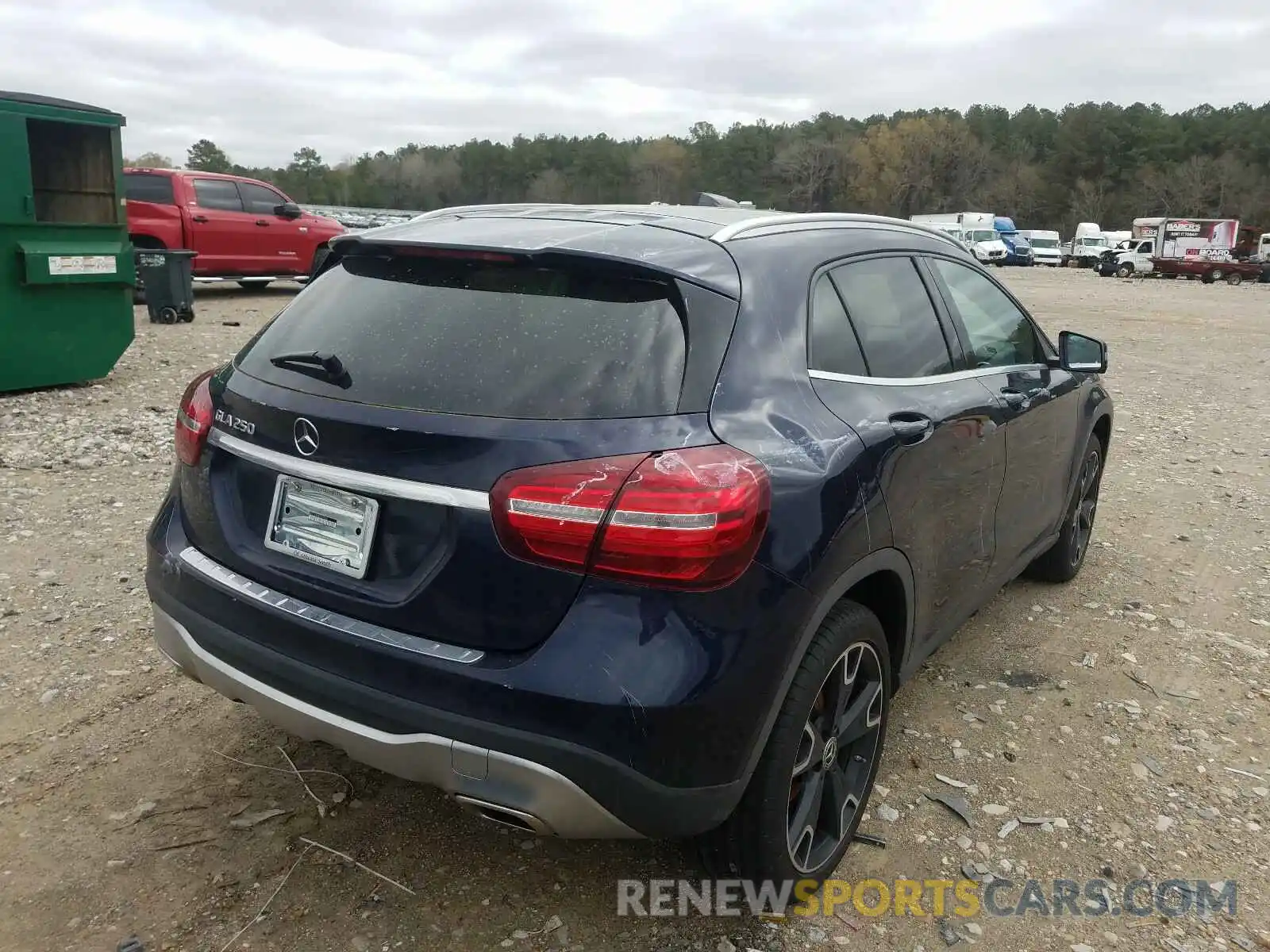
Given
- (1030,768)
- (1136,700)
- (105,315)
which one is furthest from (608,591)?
(105,315)

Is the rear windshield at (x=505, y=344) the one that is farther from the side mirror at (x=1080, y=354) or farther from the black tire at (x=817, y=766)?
the side mirror at (x=1080, y=354)

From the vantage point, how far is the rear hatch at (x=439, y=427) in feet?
6.70

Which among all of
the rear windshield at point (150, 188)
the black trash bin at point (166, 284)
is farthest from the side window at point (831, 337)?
the rear windshield at point (150, 188)

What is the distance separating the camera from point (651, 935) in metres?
2.40

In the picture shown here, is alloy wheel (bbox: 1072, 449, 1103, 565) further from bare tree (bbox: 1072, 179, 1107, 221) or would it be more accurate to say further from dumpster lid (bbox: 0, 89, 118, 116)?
bare tree (bbox: 1072, 179, 1107, 221)

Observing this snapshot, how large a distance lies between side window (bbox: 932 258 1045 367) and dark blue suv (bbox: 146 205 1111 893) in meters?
0.70

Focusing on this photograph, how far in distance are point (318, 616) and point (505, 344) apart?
2.44 ft

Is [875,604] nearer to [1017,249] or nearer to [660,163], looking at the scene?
[1017,249]

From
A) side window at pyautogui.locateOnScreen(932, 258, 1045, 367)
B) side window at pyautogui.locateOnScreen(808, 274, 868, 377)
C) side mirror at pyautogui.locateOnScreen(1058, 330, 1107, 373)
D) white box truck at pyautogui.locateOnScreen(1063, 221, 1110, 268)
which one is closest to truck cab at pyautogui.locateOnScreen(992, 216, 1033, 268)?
white box truck at pyautogui.locateOnScreen(1063, 221, 1110, 268)

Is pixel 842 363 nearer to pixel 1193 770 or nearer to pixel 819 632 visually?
pixel 819 632

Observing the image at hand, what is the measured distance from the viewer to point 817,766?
2.53 m

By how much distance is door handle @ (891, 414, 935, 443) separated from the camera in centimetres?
265

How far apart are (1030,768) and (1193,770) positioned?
0.54 meters

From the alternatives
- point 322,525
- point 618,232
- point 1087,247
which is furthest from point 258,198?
point 1087,247
